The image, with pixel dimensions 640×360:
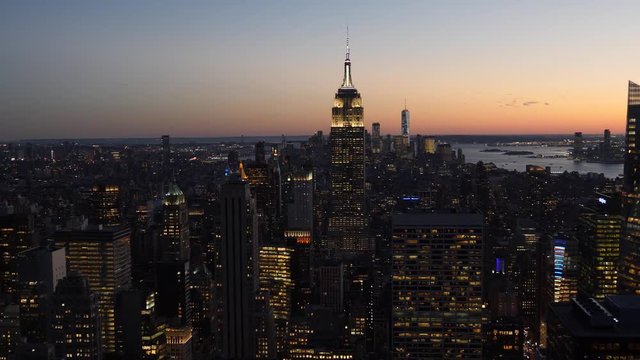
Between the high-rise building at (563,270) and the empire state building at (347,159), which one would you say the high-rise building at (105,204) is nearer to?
the empire state building at (347,159)

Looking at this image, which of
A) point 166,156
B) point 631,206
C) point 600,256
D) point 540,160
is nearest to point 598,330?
point 631,206

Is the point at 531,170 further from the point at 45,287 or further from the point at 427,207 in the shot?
the point at 45,287

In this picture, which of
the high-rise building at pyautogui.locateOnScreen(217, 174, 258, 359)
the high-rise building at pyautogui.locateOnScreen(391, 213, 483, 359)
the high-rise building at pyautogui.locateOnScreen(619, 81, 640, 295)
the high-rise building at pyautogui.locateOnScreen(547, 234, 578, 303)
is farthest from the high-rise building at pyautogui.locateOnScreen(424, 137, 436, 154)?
the high-rise building at pyautogui.locateOnScreen(391, 213, 483, 359)

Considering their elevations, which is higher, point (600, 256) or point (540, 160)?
point (540, 160)

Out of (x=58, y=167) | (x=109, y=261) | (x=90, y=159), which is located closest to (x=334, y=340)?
(x=109, y=261)

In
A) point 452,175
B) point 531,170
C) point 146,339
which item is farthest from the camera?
point 452,175

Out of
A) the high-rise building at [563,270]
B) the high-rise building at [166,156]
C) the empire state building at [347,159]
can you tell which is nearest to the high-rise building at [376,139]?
the empire state building at [347,159]

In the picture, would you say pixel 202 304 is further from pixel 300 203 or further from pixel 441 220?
pixel 300 203
